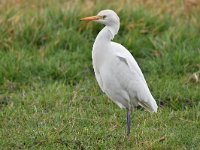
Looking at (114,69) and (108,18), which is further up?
(108,18)

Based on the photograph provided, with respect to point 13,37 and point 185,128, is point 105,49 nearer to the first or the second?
point 185,128

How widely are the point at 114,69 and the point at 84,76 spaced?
211 cm

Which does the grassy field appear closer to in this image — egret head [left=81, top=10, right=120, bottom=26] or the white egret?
the white egret

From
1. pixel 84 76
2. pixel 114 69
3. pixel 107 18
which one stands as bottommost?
pixel 84 76

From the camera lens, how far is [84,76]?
7484mm

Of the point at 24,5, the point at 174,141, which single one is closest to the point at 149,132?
the point at 174,141

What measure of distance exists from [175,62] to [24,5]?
2.63 meters

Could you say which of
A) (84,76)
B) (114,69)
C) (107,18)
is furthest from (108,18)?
(84,76)

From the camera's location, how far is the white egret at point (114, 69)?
540 cm

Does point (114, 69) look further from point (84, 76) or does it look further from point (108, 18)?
point (84, 76)

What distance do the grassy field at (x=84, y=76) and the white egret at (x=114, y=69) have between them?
367 millimetres

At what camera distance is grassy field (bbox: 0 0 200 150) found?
559 centimetres

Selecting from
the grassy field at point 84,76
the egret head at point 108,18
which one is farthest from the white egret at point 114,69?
the grassy field at point 84,76

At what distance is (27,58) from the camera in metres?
7.71
